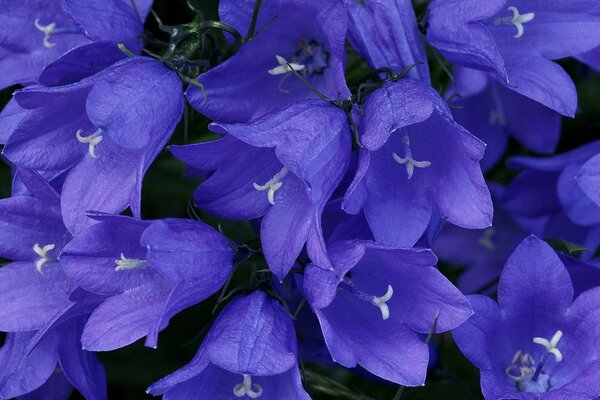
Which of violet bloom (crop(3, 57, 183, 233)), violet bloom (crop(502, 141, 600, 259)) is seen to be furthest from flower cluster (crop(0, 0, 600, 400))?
violet bloom (crop(502, 141, 600, 259))

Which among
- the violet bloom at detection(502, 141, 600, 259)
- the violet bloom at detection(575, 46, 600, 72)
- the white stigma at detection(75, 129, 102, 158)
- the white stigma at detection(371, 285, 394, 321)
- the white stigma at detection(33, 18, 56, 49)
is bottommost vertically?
the violet bloom at detection(502, 141, 600, 259)

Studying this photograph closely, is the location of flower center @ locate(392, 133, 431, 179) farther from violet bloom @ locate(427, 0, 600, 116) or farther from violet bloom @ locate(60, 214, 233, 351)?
violet bloom @ locate(60, 214, 233, 351)

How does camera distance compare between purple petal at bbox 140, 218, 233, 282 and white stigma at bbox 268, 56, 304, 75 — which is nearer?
purple petal at bbox 140, 218, 233, 282

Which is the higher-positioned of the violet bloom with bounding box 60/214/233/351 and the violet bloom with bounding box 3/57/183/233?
the violet bloom with bounding box 3/57/183/233

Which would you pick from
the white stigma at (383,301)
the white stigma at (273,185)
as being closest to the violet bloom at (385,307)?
the white stigma at (383,301)

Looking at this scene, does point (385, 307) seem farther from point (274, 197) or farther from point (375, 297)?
point (274, 197)

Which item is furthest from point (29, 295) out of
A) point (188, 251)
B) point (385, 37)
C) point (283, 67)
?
point (385, 37)

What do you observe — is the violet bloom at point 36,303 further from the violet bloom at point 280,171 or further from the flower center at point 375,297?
the flower center at point 375,297
